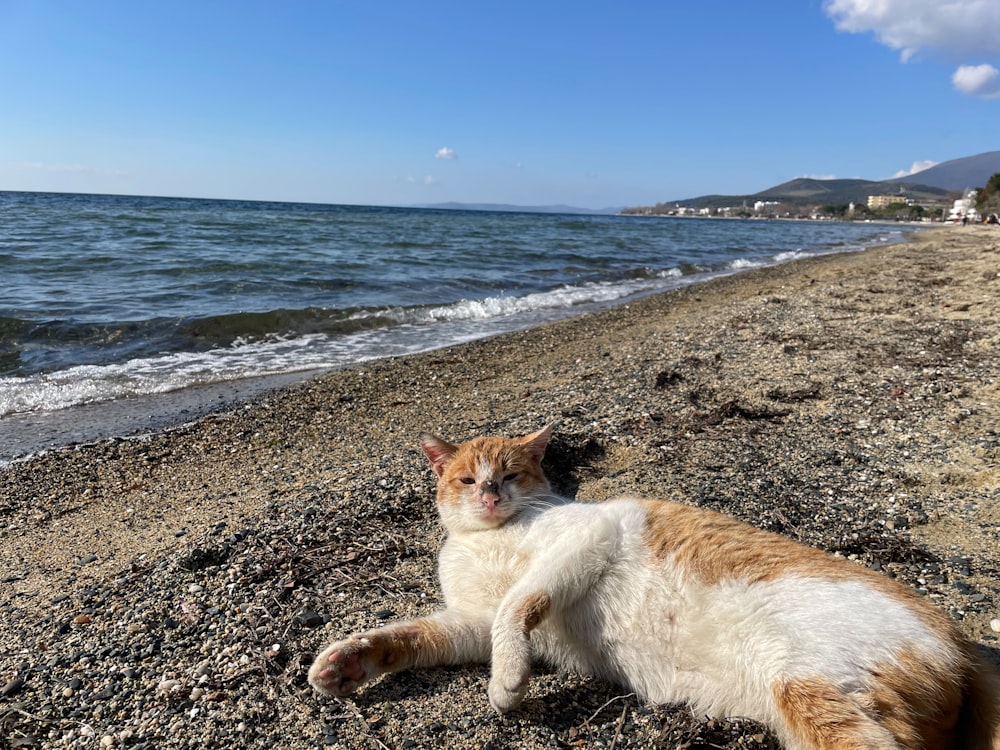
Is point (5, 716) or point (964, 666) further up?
point (964, 666)

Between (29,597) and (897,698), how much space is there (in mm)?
4141

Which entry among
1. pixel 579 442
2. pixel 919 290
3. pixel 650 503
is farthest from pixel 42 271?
pixel 919 290

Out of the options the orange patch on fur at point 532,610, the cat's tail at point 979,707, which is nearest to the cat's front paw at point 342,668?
the orange patch on fur at point 532,610

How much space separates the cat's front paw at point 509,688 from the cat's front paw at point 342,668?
1.63ft

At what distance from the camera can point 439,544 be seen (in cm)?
354

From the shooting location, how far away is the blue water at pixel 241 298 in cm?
847

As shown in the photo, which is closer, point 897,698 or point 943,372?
point 897,698

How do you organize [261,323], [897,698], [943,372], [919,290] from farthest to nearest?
[919,290]
[261,323]
[943,372]
[897,698]

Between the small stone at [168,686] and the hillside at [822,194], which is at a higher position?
the hillside at [822,194]

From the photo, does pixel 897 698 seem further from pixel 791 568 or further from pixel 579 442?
pixel 579 442

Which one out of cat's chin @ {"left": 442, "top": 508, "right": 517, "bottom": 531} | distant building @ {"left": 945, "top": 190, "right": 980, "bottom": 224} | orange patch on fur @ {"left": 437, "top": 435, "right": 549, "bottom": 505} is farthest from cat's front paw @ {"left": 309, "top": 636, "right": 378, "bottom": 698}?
distant building @ {"left": 945, "top": 190, "right": 980, "bottom": 224}

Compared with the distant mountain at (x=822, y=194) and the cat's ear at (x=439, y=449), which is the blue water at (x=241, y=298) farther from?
the distant mountain at (x=822, y=194)

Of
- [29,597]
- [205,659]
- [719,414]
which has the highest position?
[719,414]

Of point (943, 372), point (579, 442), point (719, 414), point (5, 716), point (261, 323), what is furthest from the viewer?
point (261, 323)
